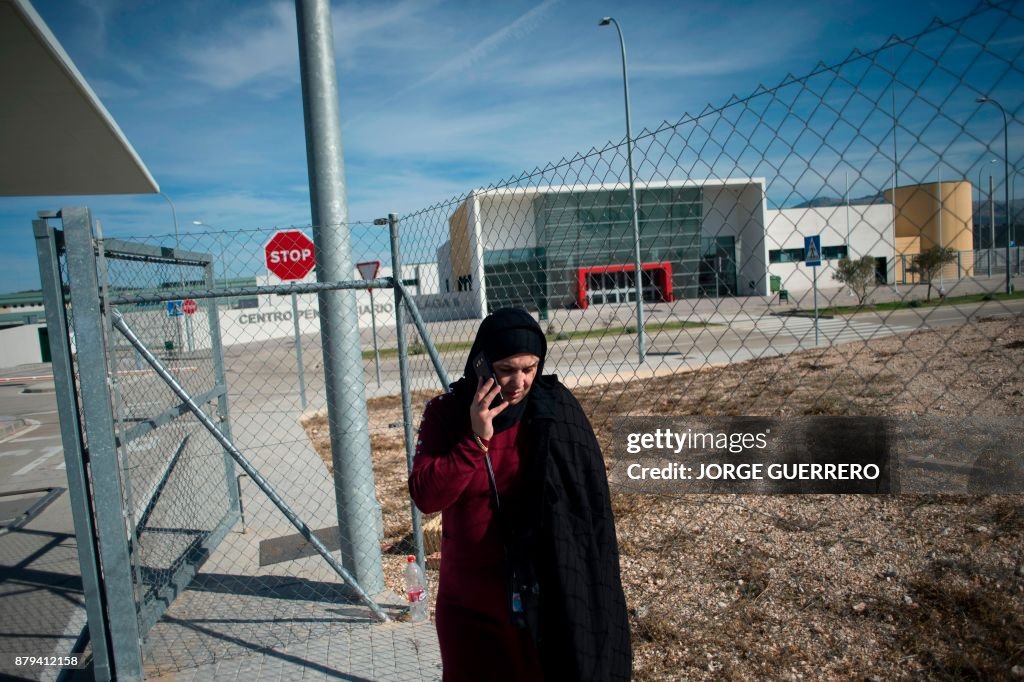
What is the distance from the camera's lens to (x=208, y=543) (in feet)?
16.6

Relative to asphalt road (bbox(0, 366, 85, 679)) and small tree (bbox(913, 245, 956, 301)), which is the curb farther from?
small tree (bbox(913, 245, 956, 301))

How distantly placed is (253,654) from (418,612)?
0.95m

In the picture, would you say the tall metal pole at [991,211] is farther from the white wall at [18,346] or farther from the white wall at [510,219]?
the white wall at [18,346]

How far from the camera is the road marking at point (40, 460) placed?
9.92 meters

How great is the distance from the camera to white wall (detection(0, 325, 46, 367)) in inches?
1495

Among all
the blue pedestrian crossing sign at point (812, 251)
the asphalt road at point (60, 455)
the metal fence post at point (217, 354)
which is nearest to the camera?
the blue pedestrian crossing sign at point (812, 251)

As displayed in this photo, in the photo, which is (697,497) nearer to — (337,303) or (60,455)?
(337,303)

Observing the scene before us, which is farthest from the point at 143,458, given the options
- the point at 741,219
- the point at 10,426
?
the point at 10,426

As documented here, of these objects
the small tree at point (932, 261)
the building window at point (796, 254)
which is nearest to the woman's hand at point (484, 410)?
the building window at point (796, 254)

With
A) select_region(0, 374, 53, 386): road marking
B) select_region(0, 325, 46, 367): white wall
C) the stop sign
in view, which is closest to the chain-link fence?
the stop sign

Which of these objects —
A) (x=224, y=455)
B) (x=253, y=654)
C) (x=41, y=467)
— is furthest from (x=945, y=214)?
(x=41, y=467)

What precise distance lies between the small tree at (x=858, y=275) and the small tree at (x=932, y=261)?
146mm

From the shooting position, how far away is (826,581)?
386cm

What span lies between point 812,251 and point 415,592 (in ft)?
9.74
